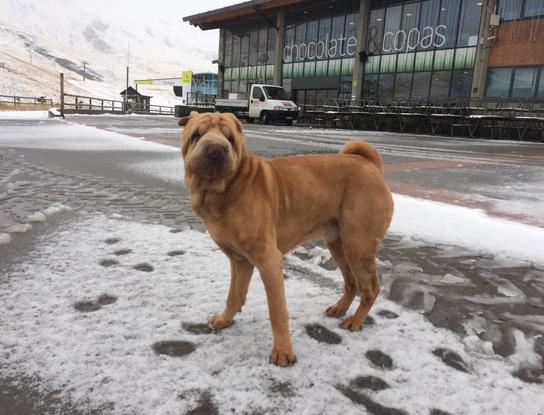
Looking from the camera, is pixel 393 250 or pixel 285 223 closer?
pixel 285 223

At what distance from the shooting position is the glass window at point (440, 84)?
1064 inches

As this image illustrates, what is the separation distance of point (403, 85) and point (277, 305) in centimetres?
2978

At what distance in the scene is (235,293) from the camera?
2656 millimetres

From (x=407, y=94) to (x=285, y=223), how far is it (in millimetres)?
29096

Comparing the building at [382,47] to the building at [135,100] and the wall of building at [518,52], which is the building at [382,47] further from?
the building at [135,100]

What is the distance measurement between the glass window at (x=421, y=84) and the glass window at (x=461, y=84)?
1.63 metres

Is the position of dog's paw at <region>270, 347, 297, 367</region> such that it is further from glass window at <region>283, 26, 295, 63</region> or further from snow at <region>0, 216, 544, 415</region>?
glass window at <region>283, 26, 295, 63</region>

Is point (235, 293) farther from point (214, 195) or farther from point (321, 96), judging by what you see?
point (321, 96)

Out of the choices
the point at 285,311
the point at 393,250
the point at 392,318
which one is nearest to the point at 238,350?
the point at 285,311

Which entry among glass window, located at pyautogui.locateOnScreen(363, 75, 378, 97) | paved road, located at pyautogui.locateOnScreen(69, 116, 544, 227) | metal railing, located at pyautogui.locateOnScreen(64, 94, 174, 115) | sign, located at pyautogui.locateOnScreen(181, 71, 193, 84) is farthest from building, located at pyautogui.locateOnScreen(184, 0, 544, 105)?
paved road, located at pyautogui.locateOnScreen(69, 116, 544, 227)

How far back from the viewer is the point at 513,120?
2097cm

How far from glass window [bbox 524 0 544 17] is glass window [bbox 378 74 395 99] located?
8.61 metres

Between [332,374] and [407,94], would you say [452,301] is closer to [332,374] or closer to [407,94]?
[332,374]

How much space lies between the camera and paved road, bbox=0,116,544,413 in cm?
283
